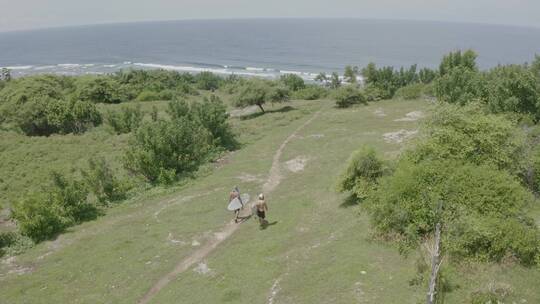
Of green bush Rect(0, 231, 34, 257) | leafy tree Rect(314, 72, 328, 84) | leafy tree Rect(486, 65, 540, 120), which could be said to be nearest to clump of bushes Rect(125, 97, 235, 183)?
green bush Rect(0, 231, 34, 257)

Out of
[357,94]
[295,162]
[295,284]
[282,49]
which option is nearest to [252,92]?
[357,94]

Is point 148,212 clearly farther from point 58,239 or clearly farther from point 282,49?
point 282,49

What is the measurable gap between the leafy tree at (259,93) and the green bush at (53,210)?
3002 cm

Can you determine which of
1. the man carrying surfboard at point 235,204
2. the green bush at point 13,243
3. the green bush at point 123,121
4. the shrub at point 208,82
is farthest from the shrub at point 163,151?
the shrub at point 208,82

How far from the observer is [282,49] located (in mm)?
196750

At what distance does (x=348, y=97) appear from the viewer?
57188 mm

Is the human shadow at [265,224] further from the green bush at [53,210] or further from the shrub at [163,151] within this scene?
the green bush at [53,210]

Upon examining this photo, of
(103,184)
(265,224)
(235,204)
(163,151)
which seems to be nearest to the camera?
(265,224)

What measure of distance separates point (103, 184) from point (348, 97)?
37046 mm

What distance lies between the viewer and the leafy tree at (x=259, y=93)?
184 feet

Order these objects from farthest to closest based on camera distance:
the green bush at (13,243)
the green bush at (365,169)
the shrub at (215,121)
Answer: the shrub at (215,121) < the green bush at (13,243) < the green bush at (365,169)

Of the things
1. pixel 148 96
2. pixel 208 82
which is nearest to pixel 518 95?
pixel 148 96

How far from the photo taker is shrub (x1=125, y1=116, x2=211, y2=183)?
1326 inches

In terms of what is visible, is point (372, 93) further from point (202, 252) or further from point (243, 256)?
point (243, 256)
